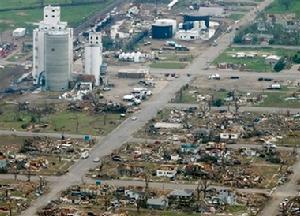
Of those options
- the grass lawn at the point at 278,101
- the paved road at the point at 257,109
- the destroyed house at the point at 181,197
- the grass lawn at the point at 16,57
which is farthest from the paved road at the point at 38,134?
the grass lawn at the point at 16,57

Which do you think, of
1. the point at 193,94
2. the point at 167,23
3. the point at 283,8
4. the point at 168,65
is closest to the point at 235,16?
the point at 283,8

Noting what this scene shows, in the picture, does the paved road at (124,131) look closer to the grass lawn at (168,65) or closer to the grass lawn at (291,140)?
the grass lawn at (168,65)

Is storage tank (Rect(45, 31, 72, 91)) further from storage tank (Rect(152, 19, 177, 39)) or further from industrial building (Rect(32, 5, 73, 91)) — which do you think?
storage tank (Rect(152, 19, 177, 39))

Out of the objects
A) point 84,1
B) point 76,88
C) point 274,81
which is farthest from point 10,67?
point 84,1

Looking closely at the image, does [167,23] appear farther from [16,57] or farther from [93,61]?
[93,61]

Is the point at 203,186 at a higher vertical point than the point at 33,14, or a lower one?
lower

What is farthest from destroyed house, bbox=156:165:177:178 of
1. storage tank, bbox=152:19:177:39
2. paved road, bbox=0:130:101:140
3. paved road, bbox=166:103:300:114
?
storage tank, bbox=152:19:177:39

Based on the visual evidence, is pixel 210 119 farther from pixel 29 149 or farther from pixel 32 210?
pixel 32 210
